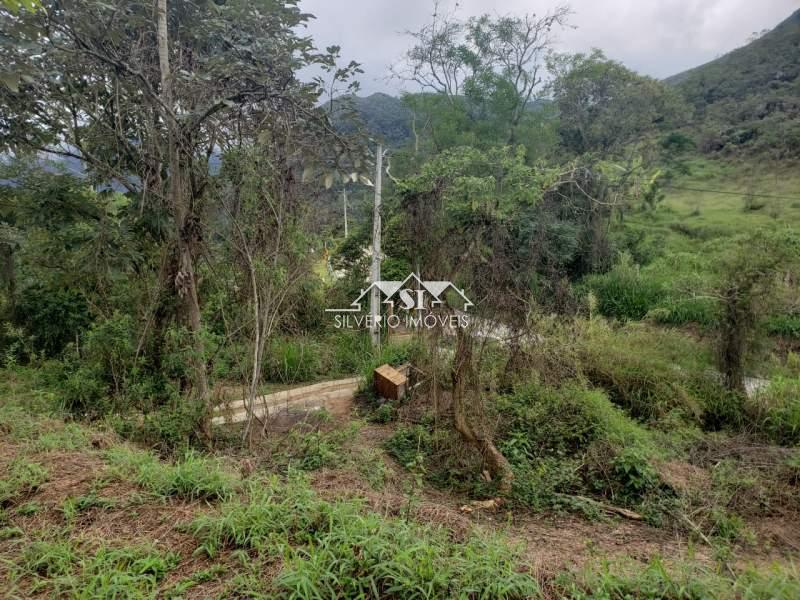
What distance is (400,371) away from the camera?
5805 mm

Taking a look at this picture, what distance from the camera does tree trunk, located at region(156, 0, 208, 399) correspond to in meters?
3.10

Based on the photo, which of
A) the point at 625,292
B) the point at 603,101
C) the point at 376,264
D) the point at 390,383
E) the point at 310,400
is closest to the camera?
the point at 390,383

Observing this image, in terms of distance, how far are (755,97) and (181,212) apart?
2525 cm

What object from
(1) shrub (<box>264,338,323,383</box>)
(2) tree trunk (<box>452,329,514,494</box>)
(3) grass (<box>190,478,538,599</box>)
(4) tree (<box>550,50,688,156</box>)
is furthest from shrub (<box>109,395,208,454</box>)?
(4) tree (<box>550,50,688,156</box>)

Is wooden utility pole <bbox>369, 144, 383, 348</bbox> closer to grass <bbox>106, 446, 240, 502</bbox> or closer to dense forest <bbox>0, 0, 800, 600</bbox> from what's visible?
dense forest <bbox>0, 0, 800, 600</bbox>

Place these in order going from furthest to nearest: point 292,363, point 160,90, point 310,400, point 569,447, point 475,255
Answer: point 292,363 → point 310,400 → point 475,255 → point 569,447 → point 160,90

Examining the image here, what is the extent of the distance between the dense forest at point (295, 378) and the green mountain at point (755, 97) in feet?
55.2

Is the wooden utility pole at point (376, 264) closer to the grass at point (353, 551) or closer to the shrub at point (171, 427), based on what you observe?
the shrub at point (171, 427)

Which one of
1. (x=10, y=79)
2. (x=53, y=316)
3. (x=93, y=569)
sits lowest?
(x=93, y=569)

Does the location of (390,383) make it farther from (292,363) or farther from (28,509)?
(28,509)

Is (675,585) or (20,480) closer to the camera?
(675,585)

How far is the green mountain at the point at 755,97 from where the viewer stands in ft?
59.1

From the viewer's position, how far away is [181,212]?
3.28 metres

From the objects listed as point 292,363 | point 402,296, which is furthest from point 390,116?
point 292,363
